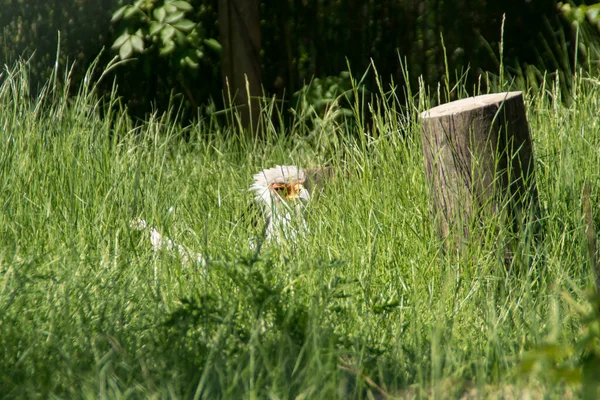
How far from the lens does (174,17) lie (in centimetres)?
488

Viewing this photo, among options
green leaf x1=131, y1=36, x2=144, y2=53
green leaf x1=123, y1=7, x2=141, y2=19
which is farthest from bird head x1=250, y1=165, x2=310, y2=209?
green leaf x1=123, y1=7, x2=141, y2=19

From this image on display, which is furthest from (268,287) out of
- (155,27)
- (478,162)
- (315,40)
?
(315,40)

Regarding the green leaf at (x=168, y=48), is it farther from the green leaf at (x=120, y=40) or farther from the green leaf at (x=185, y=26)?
the green leaf at (x=120, y=40)

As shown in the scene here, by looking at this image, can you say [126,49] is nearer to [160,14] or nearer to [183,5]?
[160,14]

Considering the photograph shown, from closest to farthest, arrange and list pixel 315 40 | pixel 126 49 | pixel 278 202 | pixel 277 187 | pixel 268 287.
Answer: pixel 268 287
pixel 278 202
pixel 277 187
pixel 126 49
pixel 315 40

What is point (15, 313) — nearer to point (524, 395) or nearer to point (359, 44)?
point (524, 395)

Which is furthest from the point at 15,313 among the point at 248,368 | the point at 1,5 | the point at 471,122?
the point at 1,5

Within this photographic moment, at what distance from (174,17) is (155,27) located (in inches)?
5.9

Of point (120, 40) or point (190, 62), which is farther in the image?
point (190, 62)

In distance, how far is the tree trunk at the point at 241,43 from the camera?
5617 mm

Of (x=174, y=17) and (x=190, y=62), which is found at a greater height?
(x=174, y=17)

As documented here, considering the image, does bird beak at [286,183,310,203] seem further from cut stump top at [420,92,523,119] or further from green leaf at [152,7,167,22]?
green leaf at [152,7,167,22]

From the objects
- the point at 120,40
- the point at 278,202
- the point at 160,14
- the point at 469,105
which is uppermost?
the point at 160,14

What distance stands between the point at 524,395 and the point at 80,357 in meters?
1.09
